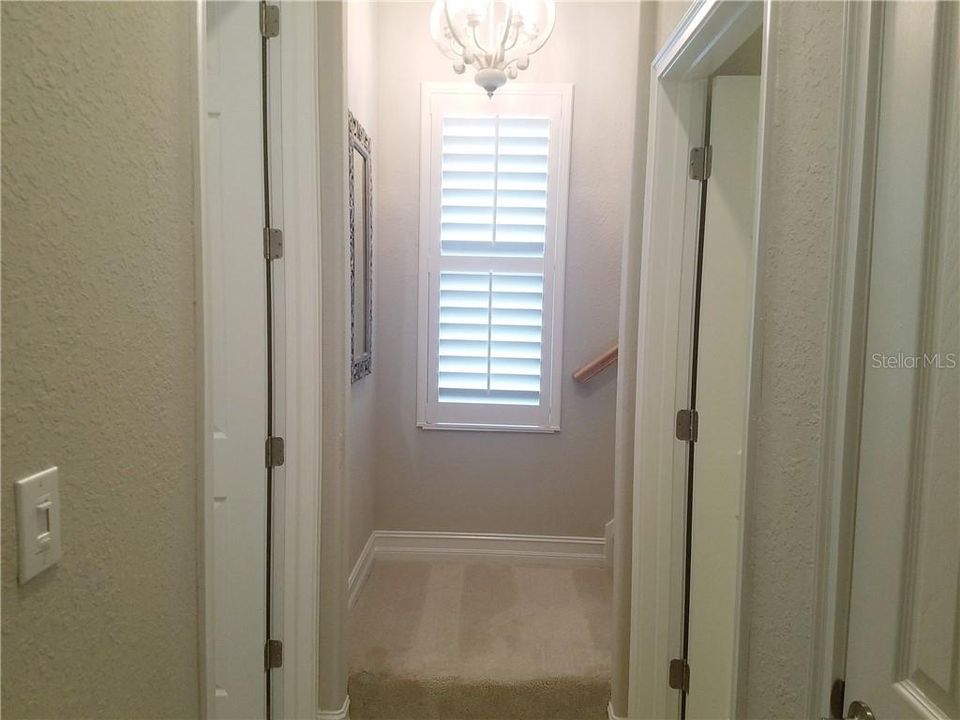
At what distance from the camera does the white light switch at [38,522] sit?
0.64 m

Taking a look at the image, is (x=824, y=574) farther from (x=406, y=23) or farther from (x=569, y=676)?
(x=406, y=23)

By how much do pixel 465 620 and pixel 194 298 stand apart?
1.99 m

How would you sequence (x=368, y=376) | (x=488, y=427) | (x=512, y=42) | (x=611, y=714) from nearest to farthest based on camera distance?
(x=611, y=714), (x=512, y=42), (x=368, y=376), (x=488, y=427)

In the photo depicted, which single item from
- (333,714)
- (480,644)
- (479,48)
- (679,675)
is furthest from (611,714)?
(479,48)

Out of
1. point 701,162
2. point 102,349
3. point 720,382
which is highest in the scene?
point 701,162

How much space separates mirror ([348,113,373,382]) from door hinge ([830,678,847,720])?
6.27 feet

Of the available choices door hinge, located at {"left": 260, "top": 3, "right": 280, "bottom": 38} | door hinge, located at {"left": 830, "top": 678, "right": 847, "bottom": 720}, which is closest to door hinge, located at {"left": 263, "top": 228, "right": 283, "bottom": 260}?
door hinge, located at {"left": 260, "top": 3, "right": 280, "bottom": 38}

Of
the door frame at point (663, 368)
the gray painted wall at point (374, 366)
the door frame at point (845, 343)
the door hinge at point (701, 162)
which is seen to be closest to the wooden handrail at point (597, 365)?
the gray painted wall at point (374, 366)

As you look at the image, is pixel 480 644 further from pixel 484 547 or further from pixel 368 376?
pixel 368 376

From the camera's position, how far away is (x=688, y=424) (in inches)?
70.7

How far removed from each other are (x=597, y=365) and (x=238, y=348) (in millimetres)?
1819

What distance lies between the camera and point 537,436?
3.18 meters

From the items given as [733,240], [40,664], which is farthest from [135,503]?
[733,240]

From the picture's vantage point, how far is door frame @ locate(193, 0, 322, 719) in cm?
167
